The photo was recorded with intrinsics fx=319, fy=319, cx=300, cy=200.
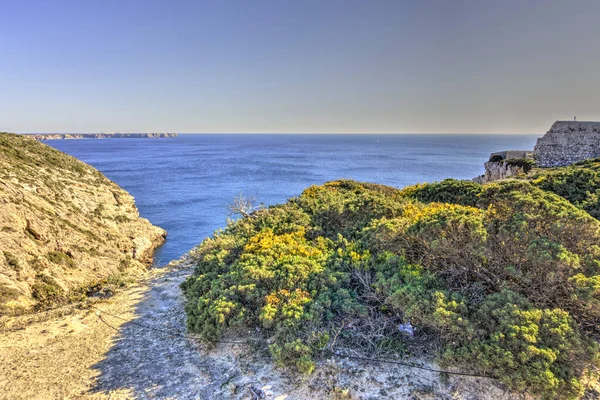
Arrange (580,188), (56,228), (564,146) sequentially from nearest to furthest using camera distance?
1. (580,188)
2. (56,228)
3. (564,146)

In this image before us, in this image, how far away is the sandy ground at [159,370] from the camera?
5508 mm

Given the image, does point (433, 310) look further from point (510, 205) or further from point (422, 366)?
point (510, 205)

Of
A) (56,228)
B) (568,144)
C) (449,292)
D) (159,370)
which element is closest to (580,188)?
(449,292)

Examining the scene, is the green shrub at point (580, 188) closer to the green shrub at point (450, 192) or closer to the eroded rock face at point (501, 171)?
the green shrub at point (450, 192)

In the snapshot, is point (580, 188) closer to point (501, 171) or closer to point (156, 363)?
point (156, 363)

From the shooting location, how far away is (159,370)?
21.5 feet

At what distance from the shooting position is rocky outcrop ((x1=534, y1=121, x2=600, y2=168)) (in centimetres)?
2289

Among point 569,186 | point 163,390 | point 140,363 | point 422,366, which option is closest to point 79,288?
point 140,363

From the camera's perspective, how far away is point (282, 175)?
5869 centimetres

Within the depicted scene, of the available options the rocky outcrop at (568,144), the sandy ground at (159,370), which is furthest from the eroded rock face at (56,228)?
the rocky outcrop at (568,144)

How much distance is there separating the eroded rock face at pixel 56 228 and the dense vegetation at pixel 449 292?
20.8ft

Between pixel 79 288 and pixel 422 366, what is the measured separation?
10963mm

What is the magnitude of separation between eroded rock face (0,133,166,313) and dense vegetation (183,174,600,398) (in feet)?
20.8

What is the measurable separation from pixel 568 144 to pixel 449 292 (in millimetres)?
25270
